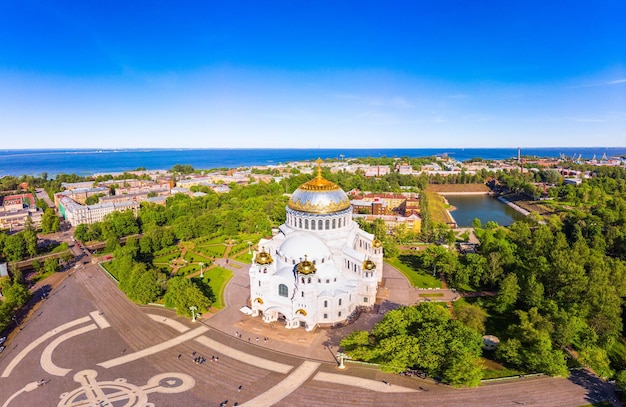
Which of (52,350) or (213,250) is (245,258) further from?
(52,350)

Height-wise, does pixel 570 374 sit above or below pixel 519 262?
below

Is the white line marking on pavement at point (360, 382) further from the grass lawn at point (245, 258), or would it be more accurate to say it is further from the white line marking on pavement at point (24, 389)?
the grass lawn at point (245, 258)

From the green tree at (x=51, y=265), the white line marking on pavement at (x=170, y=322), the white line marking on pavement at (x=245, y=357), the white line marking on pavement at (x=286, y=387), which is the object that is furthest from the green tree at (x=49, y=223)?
the white line marking on pavement at (x=286, y=387)

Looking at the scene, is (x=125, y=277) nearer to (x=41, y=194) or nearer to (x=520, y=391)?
(x=520, y=391)

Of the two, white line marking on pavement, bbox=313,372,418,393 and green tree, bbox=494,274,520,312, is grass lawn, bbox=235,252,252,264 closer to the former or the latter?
white line marking on pavement, bbox=313,372,418,393

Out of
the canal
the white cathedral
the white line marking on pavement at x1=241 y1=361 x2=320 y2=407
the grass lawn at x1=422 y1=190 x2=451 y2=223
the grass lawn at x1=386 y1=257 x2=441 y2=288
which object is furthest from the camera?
the canal

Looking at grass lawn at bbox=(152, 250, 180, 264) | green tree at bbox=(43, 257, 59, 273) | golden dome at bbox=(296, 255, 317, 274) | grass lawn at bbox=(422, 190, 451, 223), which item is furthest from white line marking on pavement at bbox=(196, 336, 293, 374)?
grass lawn at bbox=(422, 190, 451, 223)

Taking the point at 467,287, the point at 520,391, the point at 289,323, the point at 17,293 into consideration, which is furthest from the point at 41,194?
the point at 520,391
